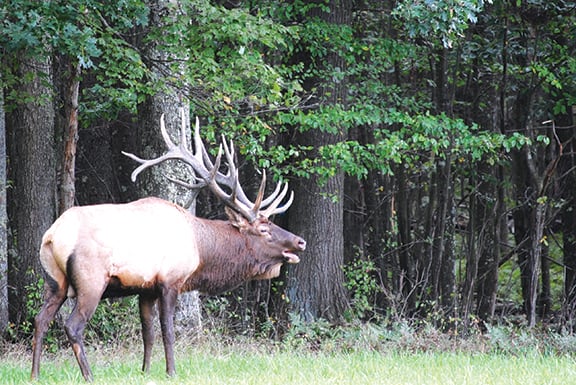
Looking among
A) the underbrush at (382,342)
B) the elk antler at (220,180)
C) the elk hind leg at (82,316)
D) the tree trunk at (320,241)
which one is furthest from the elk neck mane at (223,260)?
the tree trunk at (320,241)

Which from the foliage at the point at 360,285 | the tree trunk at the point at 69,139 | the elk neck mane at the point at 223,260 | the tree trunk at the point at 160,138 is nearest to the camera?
the elk neck mane at the point at 223,260

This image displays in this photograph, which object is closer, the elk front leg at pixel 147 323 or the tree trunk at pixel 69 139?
the elk front leg at pixel 147 323

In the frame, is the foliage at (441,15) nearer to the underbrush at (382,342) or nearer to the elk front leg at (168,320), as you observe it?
the underbrush at (382,342)

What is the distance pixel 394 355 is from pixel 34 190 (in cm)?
560

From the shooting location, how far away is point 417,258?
18.1 metres

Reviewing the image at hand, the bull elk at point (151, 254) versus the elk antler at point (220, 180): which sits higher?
the elk antler at point (220, 180)

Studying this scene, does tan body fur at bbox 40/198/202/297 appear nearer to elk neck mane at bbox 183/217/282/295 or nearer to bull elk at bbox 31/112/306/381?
bull elk at bbox 31/112/306/381

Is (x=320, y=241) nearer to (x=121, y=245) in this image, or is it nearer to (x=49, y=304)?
(x=121, y=245)

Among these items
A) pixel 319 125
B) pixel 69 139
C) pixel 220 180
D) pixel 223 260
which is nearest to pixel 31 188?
pixel 69 139

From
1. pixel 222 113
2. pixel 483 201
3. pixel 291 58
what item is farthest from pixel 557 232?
pixel 222 113

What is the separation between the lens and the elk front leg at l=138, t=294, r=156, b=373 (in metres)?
9.03

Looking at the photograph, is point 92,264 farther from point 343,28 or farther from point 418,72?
point 418,72

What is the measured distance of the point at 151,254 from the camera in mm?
8602

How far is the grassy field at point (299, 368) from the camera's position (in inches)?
320
